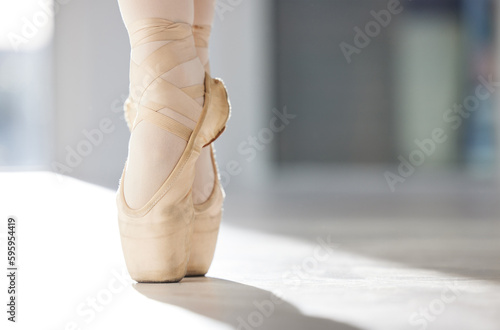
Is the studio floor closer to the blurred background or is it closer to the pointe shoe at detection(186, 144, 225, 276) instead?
the pointe shoe at detection(186, 144, 225, 276)

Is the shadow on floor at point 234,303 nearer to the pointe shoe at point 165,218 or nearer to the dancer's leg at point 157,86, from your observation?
the pointe shoe at point 165,218

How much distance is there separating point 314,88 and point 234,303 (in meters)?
4.47

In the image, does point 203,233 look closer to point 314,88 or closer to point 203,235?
point 203,235

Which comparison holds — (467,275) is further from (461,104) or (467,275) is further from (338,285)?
(461,104)

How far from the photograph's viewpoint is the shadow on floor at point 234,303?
677 mm

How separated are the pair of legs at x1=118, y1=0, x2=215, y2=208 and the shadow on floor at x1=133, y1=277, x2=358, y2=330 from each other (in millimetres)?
128

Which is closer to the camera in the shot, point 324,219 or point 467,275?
point 467,275

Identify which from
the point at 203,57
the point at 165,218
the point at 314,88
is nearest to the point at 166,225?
the point at 165,218

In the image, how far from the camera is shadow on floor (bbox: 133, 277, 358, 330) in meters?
0.68

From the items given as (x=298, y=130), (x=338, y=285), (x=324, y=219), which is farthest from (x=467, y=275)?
(x=298, y=130)

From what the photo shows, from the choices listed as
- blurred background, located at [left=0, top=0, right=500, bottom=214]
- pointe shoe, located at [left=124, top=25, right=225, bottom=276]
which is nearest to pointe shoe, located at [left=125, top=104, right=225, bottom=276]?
pointe shoe, located at [left=124, top=25, right=225, bottom=276]

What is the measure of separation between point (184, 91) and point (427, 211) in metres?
1.64

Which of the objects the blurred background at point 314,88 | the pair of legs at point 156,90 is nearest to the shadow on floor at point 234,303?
the pair of legs at point 156,90

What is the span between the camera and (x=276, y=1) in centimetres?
518
